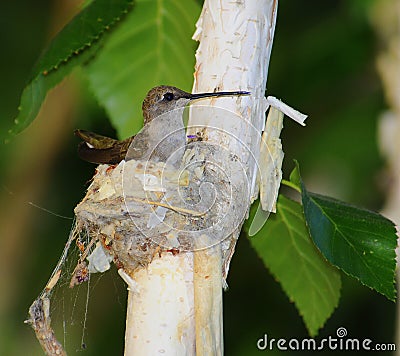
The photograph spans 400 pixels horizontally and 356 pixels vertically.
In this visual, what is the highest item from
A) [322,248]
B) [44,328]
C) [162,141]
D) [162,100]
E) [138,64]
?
[138,64]

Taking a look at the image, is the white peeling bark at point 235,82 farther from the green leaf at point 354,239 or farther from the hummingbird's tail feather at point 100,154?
the hummingbird's tail feather at point 100,154

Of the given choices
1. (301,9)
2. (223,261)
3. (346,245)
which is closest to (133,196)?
(223,261)

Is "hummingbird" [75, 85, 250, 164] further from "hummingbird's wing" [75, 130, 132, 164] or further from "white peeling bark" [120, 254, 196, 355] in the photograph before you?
"white peeling bark" [120, 254, 196, 355]

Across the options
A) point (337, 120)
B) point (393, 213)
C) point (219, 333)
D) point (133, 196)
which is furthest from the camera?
point (337, 120)

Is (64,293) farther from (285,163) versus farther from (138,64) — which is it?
(285,163)

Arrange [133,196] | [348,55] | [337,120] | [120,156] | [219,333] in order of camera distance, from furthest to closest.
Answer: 1. [337,120]
2. [348,55]
3. [120,156]
4. [133,196]
5. [219,333]

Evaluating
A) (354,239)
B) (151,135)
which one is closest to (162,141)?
(151,135)

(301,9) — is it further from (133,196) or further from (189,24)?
(133,196)
